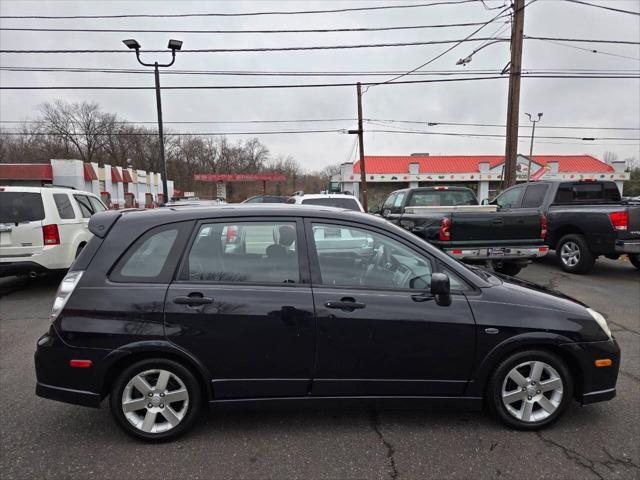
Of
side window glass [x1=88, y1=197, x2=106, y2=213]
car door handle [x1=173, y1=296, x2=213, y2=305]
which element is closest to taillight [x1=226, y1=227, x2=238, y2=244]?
car door handle [x1=173, y1=296, x2=213, y2=305]

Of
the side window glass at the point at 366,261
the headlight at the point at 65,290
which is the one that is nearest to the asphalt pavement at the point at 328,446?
the headlight at the point at 65,290

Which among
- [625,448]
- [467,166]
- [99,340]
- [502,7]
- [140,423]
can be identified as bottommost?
[625,448]

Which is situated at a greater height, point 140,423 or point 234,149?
point 234,149

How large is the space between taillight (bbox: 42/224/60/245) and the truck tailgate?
6.86 meters

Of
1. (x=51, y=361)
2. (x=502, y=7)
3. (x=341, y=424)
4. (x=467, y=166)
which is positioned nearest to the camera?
(x=51, y=361)

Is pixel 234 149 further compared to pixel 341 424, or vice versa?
pixel 234 149

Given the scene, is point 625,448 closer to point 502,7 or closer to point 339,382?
point 339,382

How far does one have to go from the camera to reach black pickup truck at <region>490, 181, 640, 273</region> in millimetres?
7379

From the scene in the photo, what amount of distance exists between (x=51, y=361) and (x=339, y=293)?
198cm

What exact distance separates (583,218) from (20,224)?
10469mm

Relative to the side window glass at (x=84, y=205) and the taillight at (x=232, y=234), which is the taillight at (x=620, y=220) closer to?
the taillight at (x=232, y=234)

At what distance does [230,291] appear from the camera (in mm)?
2615

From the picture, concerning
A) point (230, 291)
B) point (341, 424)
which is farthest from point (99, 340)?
point (341, 424)

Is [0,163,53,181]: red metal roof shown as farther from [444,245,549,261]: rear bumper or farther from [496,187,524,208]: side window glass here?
[444,245,549,261]: rear bumper
